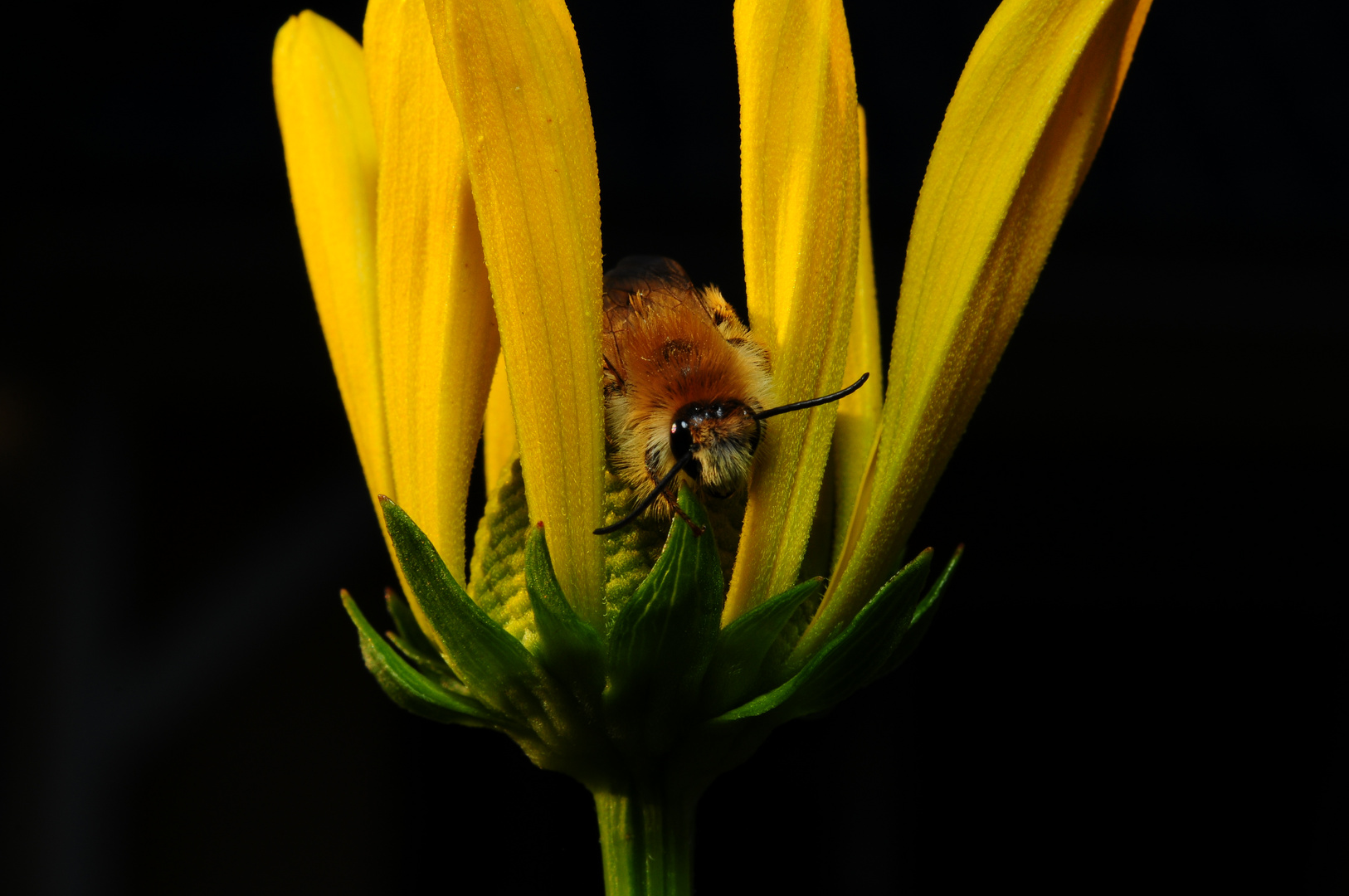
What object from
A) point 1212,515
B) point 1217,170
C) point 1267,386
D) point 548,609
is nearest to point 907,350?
point 548,609

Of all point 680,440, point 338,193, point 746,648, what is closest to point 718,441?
point 680,440

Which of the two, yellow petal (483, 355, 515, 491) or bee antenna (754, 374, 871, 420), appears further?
yellow petal (483, 355, 515, 491)

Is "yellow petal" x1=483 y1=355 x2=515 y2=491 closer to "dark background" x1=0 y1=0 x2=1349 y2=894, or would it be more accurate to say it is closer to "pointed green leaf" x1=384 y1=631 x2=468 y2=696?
"pointed green leaf" x1=384 y1=631 x2=468 y2=696

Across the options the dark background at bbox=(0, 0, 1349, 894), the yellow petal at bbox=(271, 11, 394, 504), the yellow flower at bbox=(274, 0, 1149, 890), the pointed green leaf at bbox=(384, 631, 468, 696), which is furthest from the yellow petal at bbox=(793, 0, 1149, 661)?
the dark background at bbox=(0, 0, 1349, 894)

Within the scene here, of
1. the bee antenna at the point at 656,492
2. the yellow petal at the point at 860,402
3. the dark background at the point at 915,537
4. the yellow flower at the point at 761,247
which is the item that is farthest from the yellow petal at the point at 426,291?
the dark background at the point at 915,537

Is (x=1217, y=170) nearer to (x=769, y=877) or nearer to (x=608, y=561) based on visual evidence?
(x=769, y=877)

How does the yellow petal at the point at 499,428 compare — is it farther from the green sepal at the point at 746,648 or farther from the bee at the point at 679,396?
the green sepal at the point at 746,648

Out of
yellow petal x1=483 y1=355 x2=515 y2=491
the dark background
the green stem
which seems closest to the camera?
the green stem
